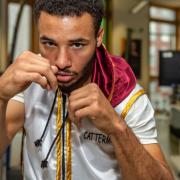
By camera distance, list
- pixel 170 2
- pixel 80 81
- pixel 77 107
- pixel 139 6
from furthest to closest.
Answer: pixel 170 2, pixel 139 6, pixel 80 81, pixel 77 107

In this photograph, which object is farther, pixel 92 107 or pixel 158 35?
pixel 158 35

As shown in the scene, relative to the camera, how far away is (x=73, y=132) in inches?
39.9

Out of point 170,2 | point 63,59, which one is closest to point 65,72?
point 63,59

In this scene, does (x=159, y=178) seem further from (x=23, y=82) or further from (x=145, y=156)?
(x=23, y=82)

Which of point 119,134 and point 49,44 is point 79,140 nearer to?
point 119,134

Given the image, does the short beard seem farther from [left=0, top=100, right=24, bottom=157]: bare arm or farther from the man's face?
[left=0, top=100, right=24, bottom=157]: bare arm

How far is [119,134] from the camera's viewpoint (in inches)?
33.4

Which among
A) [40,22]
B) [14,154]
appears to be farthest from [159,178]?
[14,154]

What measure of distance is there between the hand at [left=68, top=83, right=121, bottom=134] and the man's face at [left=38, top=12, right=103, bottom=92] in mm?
85

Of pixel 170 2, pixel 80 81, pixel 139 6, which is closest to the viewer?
pixel 80 81

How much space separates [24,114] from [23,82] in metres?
0.24

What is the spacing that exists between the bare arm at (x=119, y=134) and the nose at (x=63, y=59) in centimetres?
8

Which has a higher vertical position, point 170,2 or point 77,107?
point 170,2

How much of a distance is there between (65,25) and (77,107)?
21 centimetres
